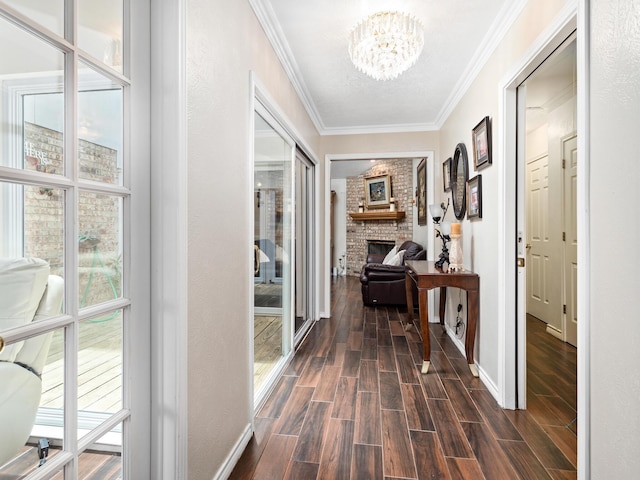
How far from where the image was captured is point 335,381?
2656mm

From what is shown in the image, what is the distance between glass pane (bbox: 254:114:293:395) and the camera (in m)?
2.39

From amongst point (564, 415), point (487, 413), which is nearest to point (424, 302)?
point (487, 413)

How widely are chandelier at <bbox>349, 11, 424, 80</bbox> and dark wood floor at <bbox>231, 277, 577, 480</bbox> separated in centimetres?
218

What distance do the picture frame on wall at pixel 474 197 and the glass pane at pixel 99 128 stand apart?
8.33 ft

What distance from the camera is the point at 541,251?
419 centimetres

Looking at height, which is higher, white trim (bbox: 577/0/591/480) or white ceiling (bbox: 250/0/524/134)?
white ceiling (bbox: 250/0/524/134)

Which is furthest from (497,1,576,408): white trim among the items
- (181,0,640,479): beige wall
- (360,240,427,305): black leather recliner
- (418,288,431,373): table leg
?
(360,240,427,305): black leather recliner

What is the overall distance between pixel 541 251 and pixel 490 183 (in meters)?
2.26

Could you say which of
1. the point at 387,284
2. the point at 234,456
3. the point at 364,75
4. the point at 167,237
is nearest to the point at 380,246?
the point at 387,284

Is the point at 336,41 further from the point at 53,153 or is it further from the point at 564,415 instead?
the point at 564,415

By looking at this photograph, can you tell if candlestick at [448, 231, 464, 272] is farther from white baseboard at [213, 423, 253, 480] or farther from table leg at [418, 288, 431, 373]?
white baseboard at [213, 423, 253, 480]

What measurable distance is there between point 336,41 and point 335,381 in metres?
2.53

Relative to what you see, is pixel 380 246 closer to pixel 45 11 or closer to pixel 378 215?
pixel 378 215

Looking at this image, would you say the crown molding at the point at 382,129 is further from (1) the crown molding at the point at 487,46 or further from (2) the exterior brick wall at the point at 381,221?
(2) the exterior brick wall at the point at 381,221
